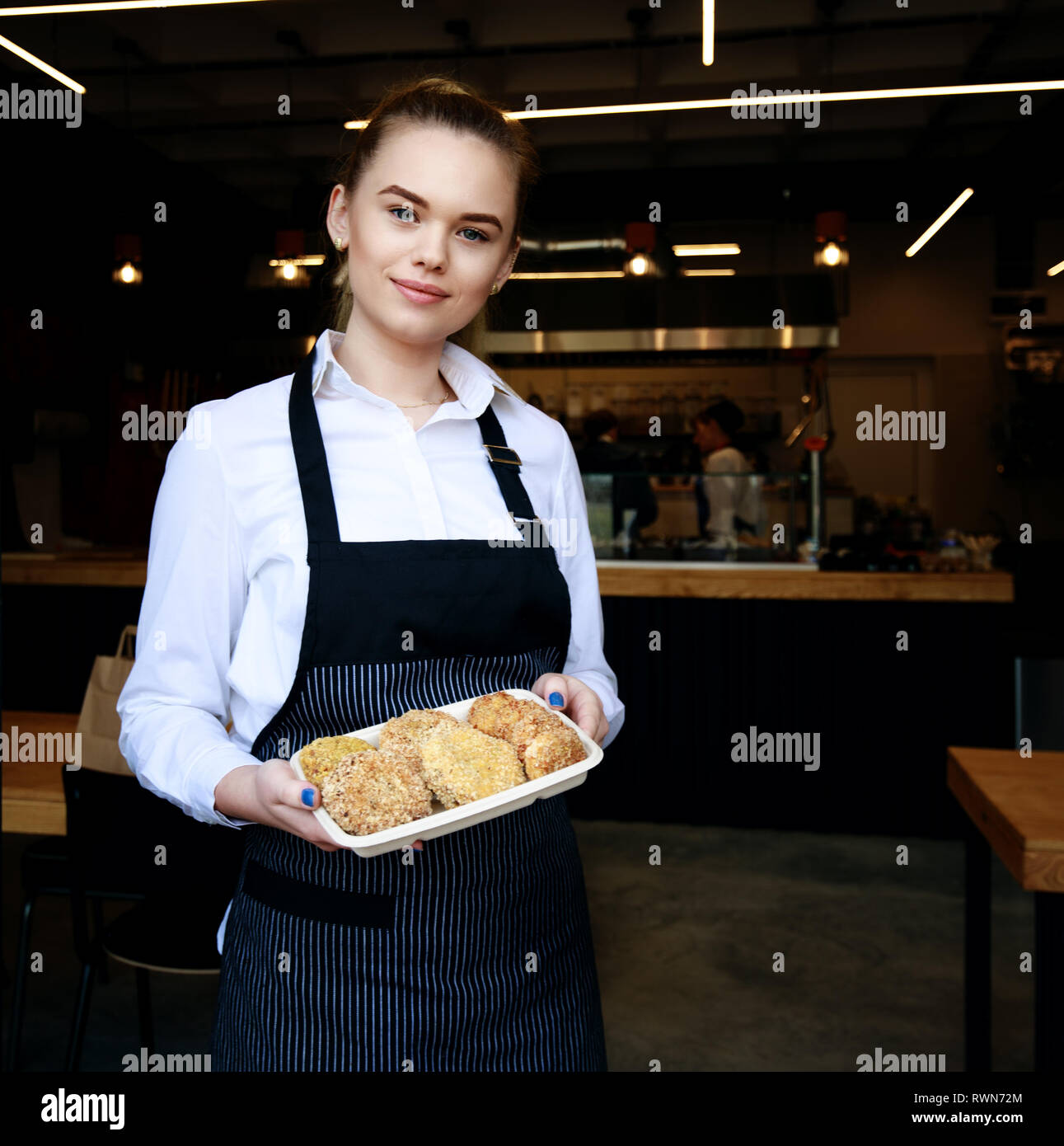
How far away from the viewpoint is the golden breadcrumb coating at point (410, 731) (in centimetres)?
108

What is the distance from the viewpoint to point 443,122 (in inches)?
45.3

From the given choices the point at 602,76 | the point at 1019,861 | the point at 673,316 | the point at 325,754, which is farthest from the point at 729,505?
the point at 325,754

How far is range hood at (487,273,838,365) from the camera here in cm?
672

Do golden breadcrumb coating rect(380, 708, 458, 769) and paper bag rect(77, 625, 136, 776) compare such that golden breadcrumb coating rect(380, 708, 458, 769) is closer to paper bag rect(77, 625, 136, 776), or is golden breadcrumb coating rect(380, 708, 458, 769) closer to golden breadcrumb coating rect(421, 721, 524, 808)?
golden breadcrumb coating rect(421, 721, 524, 808)

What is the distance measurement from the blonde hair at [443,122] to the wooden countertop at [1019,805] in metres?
1.24

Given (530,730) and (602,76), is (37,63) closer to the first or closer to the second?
(602,76)

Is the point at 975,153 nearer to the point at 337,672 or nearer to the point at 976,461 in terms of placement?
the point at 976,461

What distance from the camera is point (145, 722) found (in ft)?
3.79

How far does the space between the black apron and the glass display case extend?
11.8 feet

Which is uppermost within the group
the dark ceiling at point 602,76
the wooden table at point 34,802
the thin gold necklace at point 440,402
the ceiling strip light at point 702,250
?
the dark ceiling at point 602,76

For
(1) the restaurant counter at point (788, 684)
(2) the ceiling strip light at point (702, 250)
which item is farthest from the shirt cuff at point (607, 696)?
(2) the ceiling strip light at point (702, 250)

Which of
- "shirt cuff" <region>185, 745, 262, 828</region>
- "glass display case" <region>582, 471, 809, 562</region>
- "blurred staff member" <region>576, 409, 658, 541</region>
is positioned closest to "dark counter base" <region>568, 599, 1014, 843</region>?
"glass display case" <region>582, 471, 809, 562</region>

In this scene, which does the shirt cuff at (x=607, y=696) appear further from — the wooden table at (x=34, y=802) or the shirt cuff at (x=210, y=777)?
the wooden table at (x=34, y=802)

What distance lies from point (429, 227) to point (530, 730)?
0.54 m
